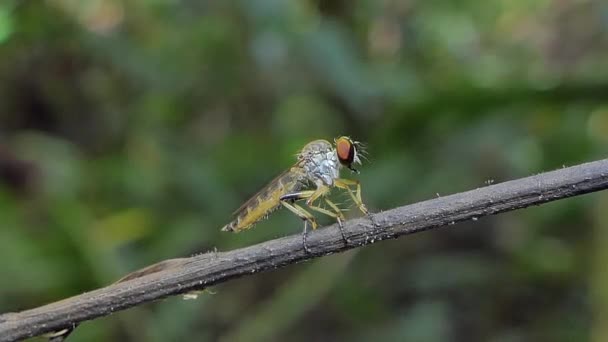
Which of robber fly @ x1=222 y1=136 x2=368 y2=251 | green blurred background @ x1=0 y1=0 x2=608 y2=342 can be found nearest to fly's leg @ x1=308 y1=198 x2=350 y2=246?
robber fly @ x1=222 y1=136 x2=368 y2=251

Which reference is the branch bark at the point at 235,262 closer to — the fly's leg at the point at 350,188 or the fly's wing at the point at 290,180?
the fly's leg at the point at 350,188

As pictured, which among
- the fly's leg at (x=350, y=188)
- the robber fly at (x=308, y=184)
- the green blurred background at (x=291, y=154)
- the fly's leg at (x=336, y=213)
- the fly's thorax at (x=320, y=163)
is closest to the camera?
the fly's leg at (x=336, y=213)

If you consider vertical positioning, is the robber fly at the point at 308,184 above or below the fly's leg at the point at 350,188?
above

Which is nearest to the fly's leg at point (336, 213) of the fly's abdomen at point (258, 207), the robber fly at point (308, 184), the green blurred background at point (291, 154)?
the robber fly at point (308, 184)

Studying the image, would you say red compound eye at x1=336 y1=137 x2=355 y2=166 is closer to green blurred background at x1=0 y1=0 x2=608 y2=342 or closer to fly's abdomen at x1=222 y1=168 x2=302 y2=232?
fly's abdomen at x1=222 y1=168 x2=302 y2=232

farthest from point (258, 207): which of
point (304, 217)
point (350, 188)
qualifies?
point (304, 217)

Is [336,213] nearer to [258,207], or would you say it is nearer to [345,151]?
[345,151]

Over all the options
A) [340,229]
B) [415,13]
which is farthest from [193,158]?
Answer: [340,229]
